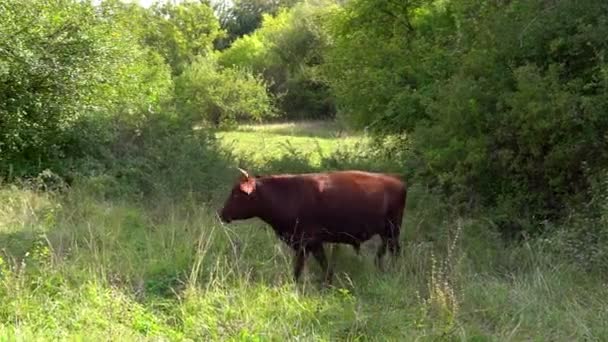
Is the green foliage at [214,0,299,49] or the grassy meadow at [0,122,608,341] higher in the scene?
the green foliage at [214,0,299,49]

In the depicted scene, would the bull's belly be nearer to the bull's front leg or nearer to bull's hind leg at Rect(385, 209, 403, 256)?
bull's hind leg at Rect(385, 209, 403, 256)

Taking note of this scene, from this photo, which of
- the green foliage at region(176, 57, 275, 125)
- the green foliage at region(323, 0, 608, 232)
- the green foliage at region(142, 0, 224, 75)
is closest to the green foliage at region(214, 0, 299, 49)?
the green foliage at region(142, 0, 224, 75)

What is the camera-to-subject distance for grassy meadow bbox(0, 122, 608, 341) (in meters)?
5.90

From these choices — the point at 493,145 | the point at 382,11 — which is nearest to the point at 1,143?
the point at 493,145

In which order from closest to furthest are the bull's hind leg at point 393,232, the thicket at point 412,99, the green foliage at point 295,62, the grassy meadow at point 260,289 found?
1. the grassy meadow at point 260,289
2. the bull's hind leg at point 393,232
3. the thicket at point 412,99
4. the green foliage at point 295,62

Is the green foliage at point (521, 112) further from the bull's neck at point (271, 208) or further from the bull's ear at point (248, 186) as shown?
the bull's ear at point (248, 186)

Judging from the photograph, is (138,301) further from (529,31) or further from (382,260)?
(529,31)

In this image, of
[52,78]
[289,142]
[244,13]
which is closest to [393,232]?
[52,78]

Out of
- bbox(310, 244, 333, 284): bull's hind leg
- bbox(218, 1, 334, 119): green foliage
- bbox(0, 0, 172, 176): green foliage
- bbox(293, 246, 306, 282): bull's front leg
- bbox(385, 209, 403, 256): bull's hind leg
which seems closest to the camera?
bbox(293, 246, 306, 282): bull's front leg

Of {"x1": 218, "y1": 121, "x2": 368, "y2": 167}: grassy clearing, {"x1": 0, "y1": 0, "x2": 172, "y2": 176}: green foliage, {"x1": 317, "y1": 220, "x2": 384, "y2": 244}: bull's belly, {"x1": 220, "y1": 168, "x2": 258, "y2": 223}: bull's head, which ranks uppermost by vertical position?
{"x1": 0, "y1": 0, "x2": 172, "y2": 176}: green foliage

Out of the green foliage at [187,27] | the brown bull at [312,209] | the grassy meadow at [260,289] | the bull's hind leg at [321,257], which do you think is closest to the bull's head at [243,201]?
the brown bull at [312,209]

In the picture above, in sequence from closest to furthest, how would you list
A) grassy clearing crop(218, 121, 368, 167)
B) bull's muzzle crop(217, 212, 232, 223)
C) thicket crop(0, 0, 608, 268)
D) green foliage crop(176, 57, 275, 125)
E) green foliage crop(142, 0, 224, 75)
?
bull's muzzle crop(217, 212, 232, 223), thicket crop(0, 0, 608, 268), grassy clearing crop(218, 121, 368, 167), green foliage crop(176, 57, 275, 125), green foliage crop(142, 0, 224, 75)

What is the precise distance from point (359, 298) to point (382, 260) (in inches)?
63.5

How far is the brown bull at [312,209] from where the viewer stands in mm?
8211
